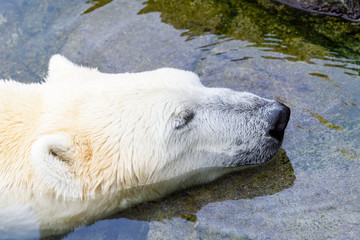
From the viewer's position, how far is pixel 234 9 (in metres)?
5.05

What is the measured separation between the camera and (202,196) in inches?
130

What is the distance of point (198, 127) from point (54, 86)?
1124mm

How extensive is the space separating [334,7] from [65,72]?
2.95 meters

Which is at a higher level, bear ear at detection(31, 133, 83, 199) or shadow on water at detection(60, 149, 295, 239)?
bear ear at detection(31, 133, 83, 199)

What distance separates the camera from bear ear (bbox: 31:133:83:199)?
9.18ft

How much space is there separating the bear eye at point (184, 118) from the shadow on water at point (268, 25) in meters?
1.53

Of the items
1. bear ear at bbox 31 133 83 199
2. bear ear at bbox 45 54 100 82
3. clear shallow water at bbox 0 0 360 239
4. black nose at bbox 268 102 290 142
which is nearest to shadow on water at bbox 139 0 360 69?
clear shallow water at bbox 0 0 360 239

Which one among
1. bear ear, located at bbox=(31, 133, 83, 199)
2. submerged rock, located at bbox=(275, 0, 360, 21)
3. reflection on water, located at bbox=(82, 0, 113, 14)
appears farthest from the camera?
reflection on water, located at bbox=(82, 0, 113, 14)

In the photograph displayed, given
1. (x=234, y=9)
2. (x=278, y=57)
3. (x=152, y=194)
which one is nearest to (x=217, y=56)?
(x=278, y=57)

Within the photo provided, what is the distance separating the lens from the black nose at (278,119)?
3.19m

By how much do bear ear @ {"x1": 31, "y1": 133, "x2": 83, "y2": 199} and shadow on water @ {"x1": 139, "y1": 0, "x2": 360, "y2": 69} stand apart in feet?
7.46

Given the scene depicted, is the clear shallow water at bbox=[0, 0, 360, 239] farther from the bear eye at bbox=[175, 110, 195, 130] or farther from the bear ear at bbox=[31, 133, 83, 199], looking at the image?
the bear eye at bbox=[175, 110, 195, 130]

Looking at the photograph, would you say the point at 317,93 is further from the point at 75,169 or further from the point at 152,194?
the point at 75,169

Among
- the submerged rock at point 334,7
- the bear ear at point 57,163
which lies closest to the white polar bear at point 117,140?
the bear ear at point 57,163
